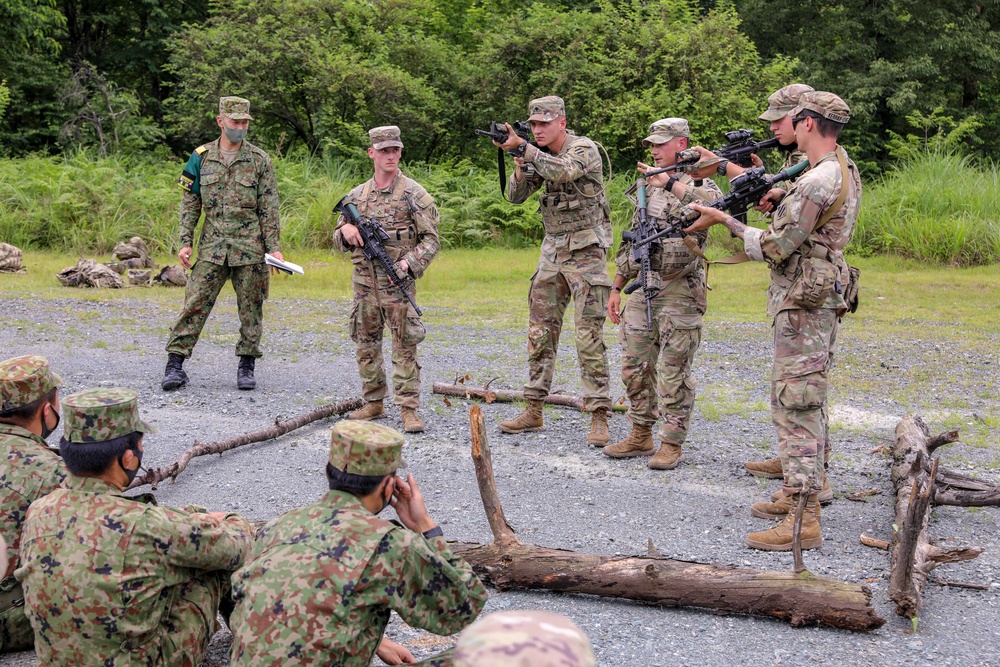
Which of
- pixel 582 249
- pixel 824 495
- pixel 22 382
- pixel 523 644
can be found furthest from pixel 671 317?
pixel 523 644

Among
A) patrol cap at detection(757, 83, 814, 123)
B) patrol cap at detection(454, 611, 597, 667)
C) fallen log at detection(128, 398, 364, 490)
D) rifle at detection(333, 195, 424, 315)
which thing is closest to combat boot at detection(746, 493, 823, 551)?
patrol cap at detection(757, 83, 814, 123)

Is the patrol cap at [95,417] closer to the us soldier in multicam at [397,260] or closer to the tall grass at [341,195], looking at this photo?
the us soldier in multicam at [397,260]

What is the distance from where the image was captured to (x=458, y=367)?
9.32m

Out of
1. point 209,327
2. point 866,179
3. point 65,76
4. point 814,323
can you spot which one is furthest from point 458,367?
point 65,76

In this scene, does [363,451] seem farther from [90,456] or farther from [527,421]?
[527,421]

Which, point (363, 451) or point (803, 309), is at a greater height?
point (803, 309)

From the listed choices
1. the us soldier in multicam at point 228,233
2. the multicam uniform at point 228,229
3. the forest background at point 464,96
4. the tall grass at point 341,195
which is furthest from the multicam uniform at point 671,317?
the forest background at point 464,96

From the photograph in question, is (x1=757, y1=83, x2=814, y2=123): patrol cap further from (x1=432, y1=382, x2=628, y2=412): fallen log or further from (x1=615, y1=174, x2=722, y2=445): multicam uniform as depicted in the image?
(x1=432, y1=382, x2=628, y2=412): fallen log

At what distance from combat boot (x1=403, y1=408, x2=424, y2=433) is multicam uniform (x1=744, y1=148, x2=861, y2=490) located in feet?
9.33

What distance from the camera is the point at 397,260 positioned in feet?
24.0

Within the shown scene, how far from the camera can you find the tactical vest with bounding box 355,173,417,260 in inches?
286

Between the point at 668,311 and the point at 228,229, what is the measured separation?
3.88 meters

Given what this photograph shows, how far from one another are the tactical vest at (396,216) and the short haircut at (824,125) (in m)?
3.17

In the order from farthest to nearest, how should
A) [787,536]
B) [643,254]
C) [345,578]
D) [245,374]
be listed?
1. [245,374]
2. [643,254]
3. [787,536]
4. [345,578]
